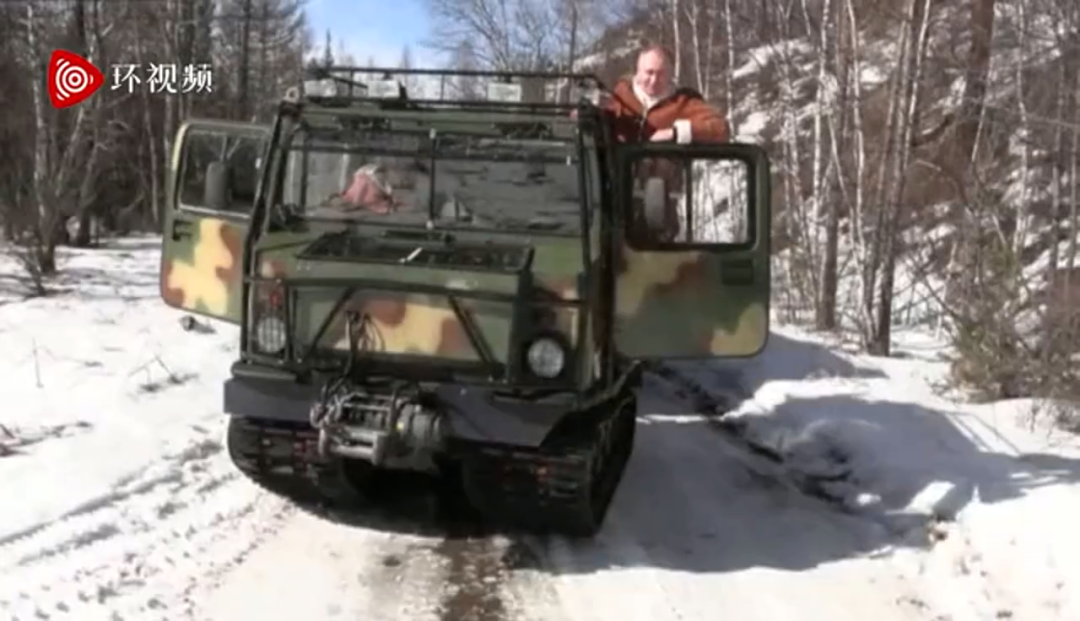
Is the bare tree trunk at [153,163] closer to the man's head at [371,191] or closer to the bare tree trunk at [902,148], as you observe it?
the bare tree trunk at [902,148]

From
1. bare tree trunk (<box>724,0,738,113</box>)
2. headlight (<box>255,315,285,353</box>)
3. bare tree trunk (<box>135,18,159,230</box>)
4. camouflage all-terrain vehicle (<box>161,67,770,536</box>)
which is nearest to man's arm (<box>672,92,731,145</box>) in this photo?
camouflage all-terrain vehicle (<box>161,67,770,536</box>)

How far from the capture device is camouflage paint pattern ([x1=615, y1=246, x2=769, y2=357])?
7.22 m

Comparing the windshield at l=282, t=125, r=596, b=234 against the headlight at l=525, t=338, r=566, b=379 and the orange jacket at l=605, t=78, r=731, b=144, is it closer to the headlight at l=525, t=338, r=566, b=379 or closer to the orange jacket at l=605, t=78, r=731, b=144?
the headlight at l=525, t=338, r=566, b=379

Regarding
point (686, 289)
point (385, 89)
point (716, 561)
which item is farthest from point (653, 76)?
point (716, 561)

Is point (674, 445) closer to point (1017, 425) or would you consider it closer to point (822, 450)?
point (822, 450)

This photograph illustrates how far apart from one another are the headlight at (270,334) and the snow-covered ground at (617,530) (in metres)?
0.95

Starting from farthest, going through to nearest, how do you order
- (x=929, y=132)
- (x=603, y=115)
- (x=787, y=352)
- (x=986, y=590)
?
(x=929, y=132), (x=787, y=352), (x=603, y=115), (x=986, y=590)

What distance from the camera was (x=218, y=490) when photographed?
758 cm

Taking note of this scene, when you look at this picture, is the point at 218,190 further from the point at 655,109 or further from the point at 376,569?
the point at 655,109

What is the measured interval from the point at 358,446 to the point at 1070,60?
845cm

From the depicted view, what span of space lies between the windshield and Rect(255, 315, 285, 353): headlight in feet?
2.65

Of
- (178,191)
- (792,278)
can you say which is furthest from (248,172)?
(792,278)

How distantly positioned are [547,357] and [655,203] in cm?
108

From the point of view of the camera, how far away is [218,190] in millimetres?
7574
